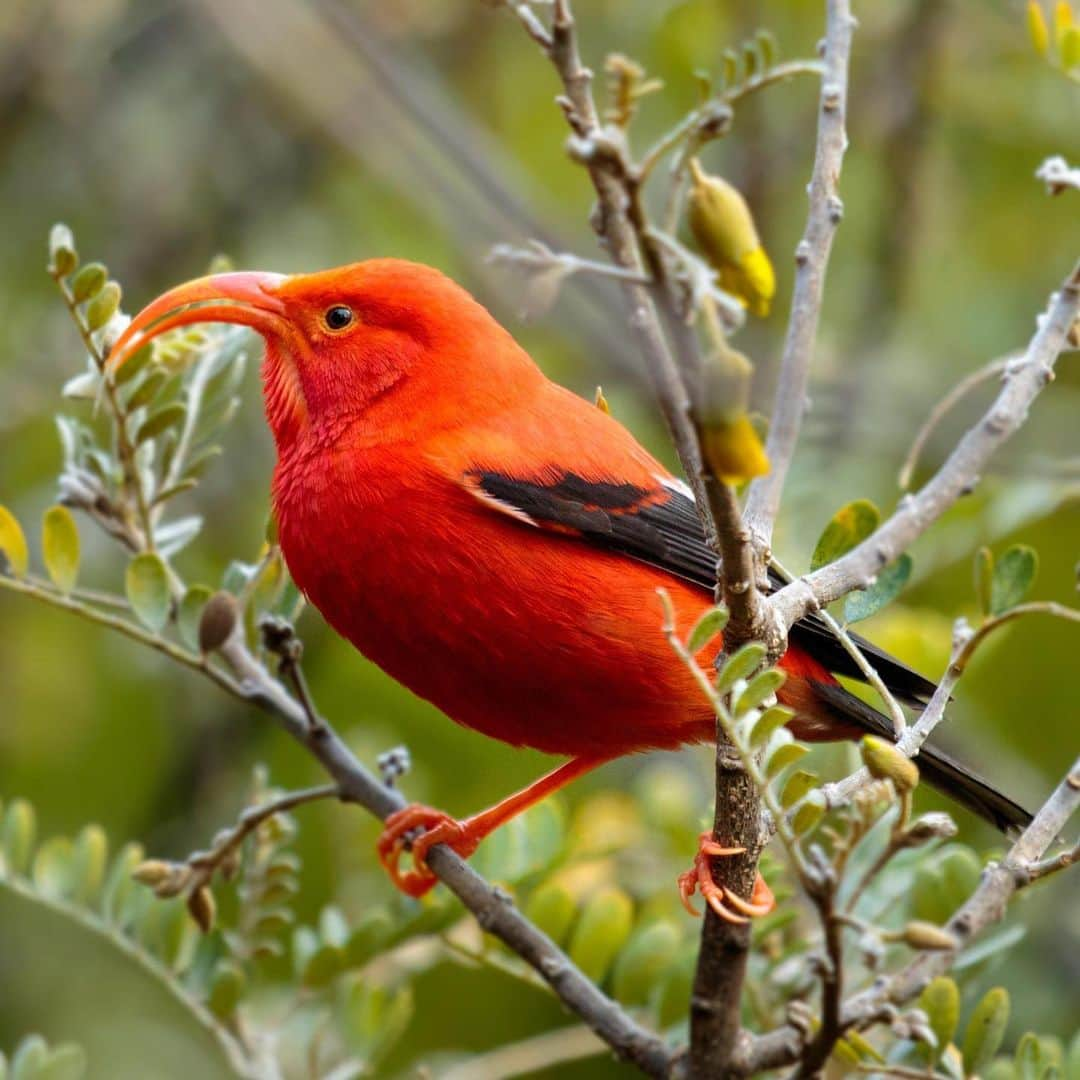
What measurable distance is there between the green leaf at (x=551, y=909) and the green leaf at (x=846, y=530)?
3.79 feet

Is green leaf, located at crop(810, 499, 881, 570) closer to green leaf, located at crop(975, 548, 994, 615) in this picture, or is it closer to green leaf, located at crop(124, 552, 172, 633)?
green leaf, located at crop(975, 548, 994, 615)

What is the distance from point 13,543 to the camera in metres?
3.54

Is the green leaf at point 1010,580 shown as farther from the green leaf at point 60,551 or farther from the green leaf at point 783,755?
the green leaf at point 60,551

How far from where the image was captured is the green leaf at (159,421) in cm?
369

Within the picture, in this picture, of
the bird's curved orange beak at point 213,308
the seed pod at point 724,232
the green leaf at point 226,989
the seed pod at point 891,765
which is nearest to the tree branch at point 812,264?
the seed pod at point 891,765

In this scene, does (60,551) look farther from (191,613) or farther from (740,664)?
(740,664)

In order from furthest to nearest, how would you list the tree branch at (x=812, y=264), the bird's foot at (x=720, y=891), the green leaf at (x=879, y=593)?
1. the green leaf at (x=879, y=593)
2. the bird's foot at (x=720, y=891)
3. the tree branch at (x=812, y=264)

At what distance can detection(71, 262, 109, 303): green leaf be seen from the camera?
11.0 ft

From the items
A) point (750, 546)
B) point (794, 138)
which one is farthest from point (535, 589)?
point (794, 138)

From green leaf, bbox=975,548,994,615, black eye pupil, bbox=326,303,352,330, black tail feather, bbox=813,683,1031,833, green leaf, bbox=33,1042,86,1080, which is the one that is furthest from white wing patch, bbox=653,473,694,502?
green leaf, bbox=33,1042,86,1080

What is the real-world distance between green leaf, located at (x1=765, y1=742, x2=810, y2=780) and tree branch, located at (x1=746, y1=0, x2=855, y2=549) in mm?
426

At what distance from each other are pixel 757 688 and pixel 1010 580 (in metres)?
0.63

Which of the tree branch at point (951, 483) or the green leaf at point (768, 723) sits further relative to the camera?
the tree branch at point (951, 483)

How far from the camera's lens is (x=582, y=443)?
442 cm
